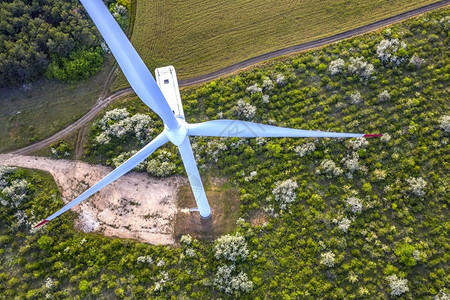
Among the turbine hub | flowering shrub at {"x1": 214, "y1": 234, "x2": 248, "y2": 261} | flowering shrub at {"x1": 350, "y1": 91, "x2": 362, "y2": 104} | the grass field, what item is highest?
the turbine hub

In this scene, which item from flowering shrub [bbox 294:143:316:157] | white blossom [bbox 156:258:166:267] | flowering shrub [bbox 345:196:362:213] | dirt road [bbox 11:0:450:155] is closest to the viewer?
white blossom [bbox 156:258:166:267]

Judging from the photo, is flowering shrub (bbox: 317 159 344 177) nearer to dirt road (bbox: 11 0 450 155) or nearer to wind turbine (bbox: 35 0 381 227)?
wind turbine (bbox: 35 0 381 227)

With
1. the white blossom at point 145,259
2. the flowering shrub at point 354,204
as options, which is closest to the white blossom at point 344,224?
the flowering shrub at point 354,204

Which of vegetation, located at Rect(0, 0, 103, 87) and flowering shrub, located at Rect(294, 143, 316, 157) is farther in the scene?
vegetation, located at Rect(0, 0, 103, 87)

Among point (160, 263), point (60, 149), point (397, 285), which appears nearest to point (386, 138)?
point (397, 285)

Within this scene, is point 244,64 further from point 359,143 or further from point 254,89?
point 359,143

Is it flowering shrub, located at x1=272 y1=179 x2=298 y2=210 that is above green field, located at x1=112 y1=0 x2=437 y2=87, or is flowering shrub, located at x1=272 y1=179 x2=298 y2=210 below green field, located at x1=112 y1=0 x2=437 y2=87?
below

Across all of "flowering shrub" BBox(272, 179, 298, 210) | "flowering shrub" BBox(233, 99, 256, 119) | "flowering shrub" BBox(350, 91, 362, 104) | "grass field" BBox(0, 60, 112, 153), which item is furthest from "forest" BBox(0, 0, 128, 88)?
"flowering shrub" BBox(350, 91, 362, 104)
